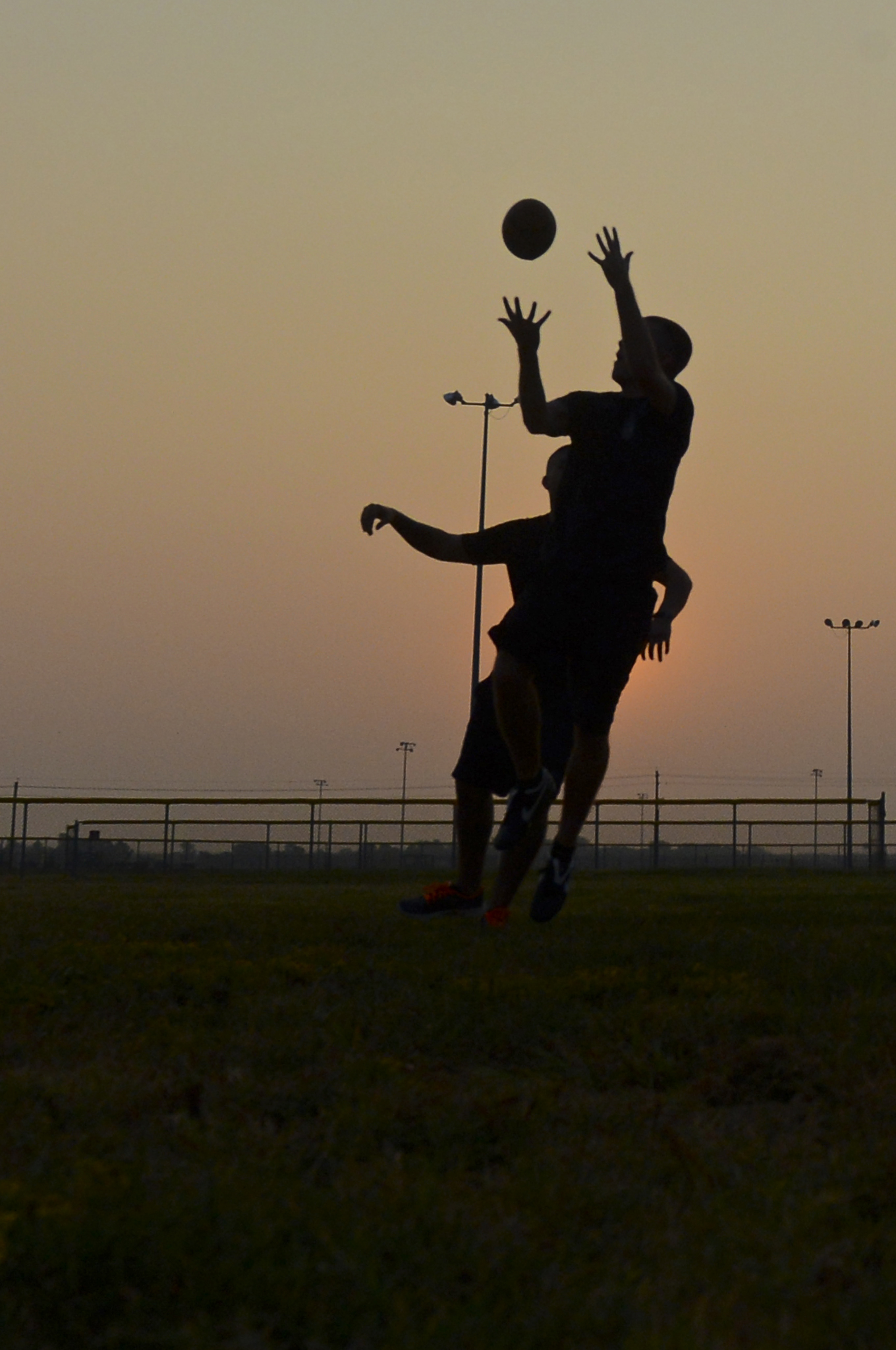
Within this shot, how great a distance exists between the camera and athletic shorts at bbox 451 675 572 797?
6676 mm

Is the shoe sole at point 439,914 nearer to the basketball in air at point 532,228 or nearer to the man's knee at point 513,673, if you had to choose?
the man's knee at point 513,673

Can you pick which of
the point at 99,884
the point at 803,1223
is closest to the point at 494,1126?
the point at 803,1223

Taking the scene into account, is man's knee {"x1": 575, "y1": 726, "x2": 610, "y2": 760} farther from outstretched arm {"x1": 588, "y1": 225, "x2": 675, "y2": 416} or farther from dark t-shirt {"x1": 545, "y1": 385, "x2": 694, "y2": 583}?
outstretched arm {"x1": 588, "y1": 225, "x2": 675, "y2": 416}

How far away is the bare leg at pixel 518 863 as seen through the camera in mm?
6258

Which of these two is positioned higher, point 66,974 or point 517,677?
point 517,677

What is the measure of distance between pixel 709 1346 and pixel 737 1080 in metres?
1.49

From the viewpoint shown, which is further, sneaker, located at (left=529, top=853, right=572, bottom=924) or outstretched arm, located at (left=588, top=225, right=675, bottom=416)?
sneaker, located at (left=529, top=853, right=572, bottom=924)

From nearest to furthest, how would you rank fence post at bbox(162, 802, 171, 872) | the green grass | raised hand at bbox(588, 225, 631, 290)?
the green grass → raised hand at bbox(588, 225, 631, 290) → fence post at bbox(162, 802, 171, 872)

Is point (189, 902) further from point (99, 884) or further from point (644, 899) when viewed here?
point (99, 884)

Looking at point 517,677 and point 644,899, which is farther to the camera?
point 644,899

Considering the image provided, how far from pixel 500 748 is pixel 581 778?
2.66 feet

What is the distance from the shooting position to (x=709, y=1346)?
65.1 inches

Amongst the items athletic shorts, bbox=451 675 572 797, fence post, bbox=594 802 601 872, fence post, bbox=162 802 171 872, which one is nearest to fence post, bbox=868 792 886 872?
fence post, bbox=594 802 601 872

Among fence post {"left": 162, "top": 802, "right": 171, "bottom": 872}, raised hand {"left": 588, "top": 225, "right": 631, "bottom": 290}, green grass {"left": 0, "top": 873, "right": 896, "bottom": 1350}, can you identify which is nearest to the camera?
green grass {"left": 0, "top": 873, "right": 896, "bottom": 1350}
